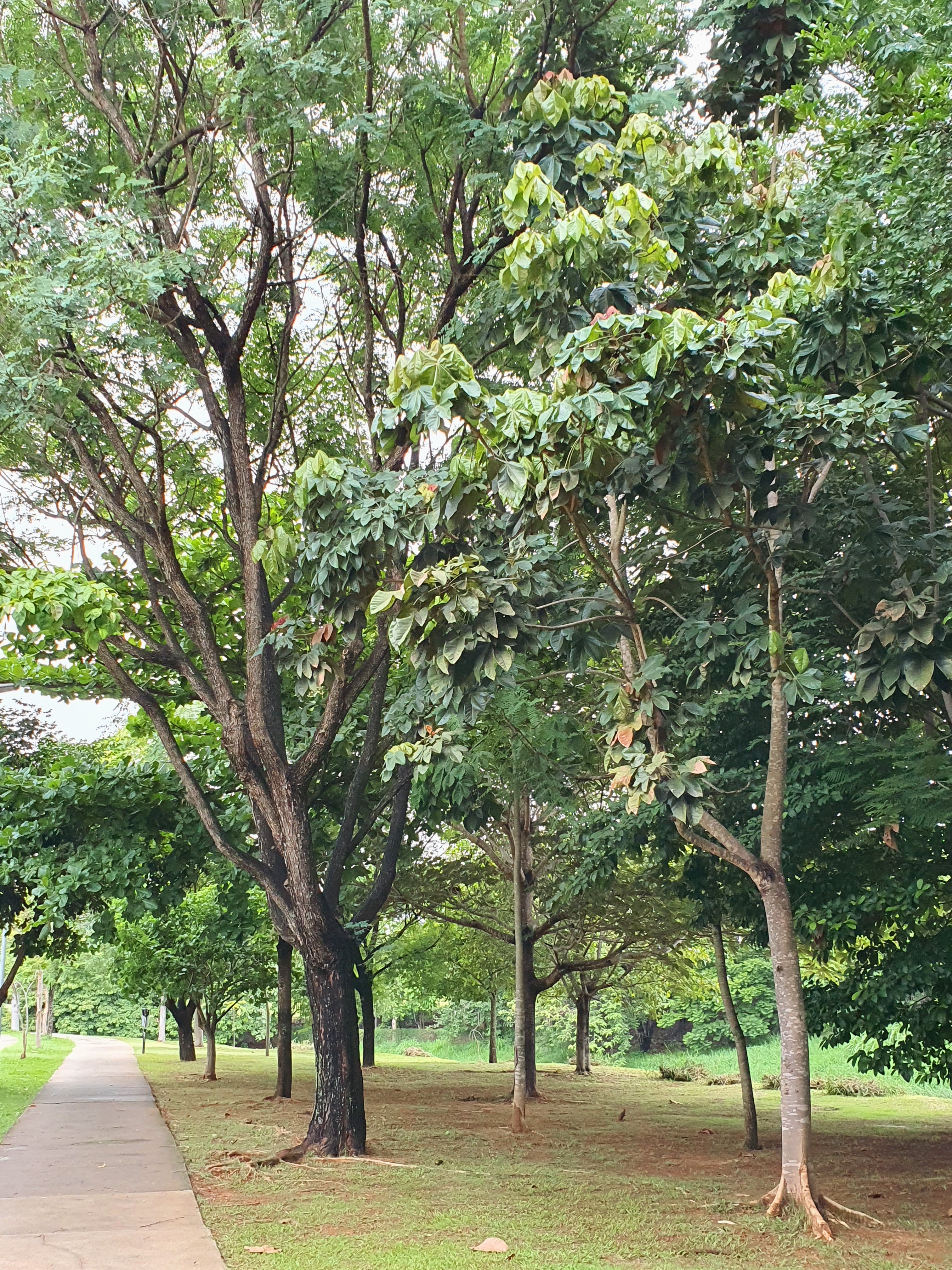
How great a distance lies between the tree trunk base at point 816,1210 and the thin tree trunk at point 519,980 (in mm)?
6028

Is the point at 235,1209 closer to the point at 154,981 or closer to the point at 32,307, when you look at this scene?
the point at 32,307

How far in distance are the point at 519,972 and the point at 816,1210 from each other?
7.96 m

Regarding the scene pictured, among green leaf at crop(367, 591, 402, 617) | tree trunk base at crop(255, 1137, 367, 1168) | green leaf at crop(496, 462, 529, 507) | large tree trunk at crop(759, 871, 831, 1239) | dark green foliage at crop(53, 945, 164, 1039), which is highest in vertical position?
green leaf at crop(496, 462, 529, 507)

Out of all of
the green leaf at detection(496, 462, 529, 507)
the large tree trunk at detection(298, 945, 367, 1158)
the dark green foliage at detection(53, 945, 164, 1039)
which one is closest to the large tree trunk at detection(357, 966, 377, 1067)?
the large tree trunk at detection(298, 945, 367, 1158)

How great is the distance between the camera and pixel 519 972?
14.5 m

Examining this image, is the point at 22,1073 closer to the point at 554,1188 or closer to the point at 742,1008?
the point at 554,1188

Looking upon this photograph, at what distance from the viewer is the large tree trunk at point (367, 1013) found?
18.7m

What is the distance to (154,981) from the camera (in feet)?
73.7

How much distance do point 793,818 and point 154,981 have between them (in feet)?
57.4

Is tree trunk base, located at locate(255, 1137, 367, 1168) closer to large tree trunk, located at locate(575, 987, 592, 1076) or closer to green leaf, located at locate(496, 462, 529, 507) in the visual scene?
green leaf, located at locate(496, 462, 529, 507)

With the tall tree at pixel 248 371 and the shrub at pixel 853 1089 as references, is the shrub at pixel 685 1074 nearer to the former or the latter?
the shrub at pixel 853 1089

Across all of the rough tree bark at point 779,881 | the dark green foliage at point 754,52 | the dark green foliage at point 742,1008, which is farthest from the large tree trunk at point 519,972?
the dark green foliage at point 742,1008

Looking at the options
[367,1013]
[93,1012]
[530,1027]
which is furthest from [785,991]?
[93,1012]

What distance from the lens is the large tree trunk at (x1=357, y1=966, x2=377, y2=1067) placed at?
18734mm
